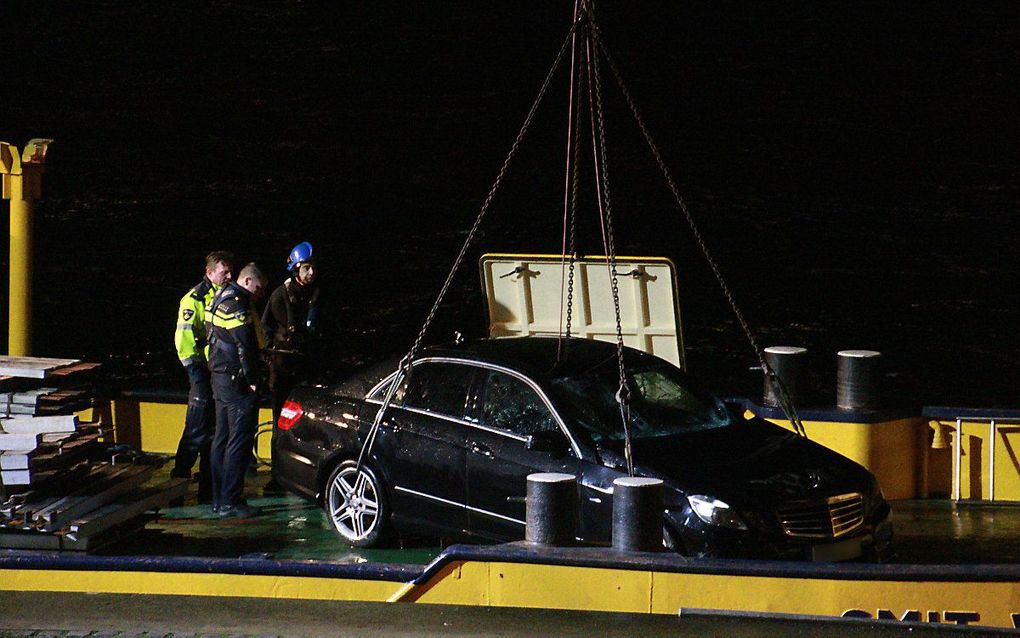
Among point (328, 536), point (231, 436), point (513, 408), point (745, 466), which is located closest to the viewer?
point (745, 466)

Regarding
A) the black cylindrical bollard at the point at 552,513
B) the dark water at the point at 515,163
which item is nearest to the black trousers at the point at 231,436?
the black cylindrical bollard at the point at 552,513

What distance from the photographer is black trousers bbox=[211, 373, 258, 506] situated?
36.4 feet

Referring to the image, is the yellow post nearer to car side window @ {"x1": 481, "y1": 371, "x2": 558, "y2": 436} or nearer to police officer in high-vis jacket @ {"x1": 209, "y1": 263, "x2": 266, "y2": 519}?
police officer in high-vis jacket @ {"x1": 209, "y1": 263, "x2": 266, "y2": 519}

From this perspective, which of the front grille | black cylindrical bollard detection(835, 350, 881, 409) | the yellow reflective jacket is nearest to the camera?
the front grille

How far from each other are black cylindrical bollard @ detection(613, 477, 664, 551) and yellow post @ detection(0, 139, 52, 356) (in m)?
6.30

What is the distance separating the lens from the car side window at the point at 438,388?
32.7 ft

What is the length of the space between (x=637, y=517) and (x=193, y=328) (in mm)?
5309

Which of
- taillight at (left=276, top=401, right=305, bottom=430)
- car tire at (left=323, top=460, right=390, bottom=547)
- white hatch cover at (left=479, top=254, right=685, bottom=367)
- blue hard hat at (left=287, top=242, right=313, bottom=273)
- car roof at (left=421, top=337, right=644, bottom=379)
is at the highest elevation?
blue hard hat at (left=287, top=242, right=313, bottom=273)

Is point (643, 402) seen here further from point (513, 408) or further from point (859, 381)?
point (859, 381)

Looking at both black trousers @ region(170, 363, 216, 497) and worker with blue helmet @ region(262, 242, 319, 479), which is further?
worker with blue helmet @ region(262, 242, 319, 479)

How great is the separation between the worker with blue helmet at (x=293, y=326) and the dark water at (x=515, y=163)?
68.1ft

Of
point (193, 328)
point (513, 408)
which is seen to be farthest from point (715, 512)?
point (193, 328)

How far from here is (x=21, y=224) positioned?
39.6ft

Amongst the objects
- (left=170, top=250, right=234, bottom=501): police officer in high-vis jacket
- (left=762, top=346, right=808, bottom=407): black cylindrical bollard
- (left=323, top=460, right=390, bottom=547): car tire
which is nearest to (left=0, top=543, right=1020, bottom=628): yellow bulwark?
(left=323, top=460, right=390, bottom=547): car tire
